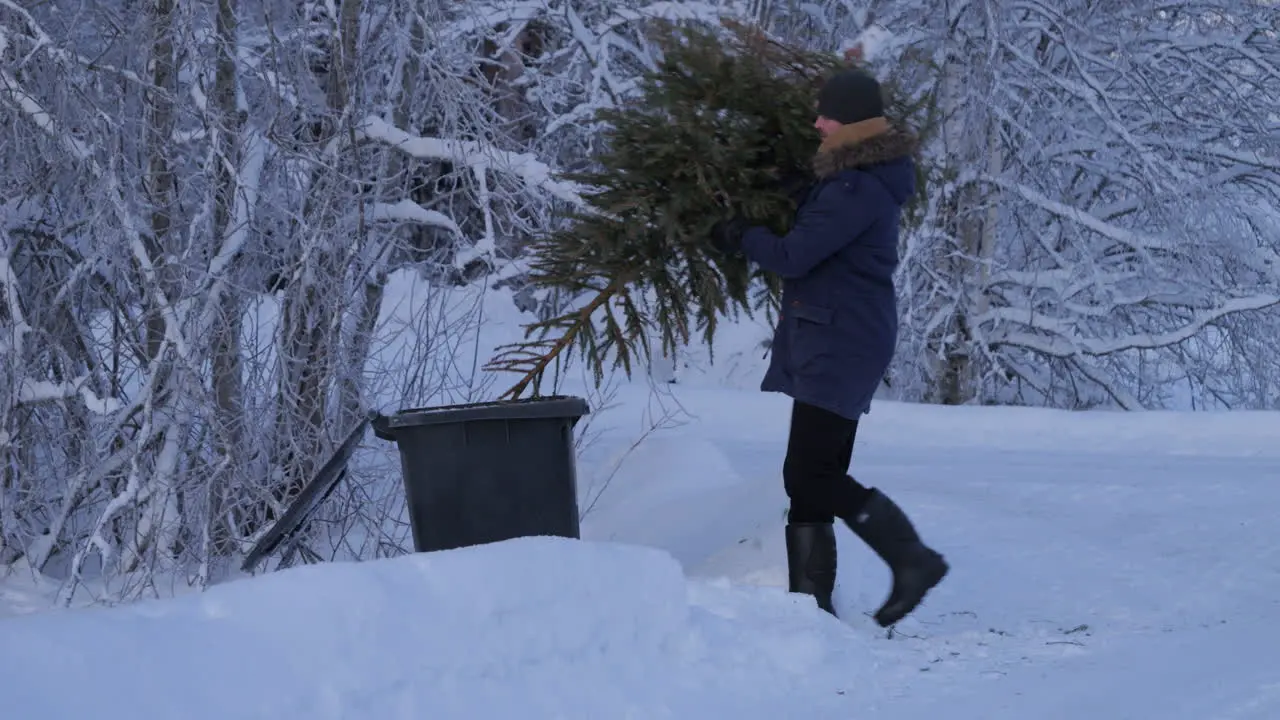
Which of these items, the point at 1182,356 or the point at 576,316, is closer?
the point at 576,316

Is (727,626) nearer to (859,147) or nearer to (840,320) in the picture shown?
(840,320)

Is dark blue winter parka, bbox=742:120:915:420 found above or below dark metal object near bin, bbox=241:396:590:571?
above

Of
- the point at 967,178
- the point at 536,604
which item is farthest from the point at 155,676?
the point at 967,178

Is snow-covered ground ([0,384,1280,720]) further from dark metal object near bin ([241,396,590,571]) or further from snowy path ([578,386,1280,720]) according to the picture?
dark metal object near bin ([241,396,590,571])

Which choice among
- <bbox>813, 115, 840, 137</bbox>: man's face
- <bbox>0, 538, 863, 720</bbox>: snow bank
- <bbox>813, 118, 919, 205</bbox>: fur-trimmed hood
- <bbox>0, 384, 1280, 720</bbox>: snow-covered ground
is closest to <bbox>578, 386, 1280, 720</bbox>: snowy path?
<bbox>0, 384, 1280, 720</bbox>: snow-covered ground

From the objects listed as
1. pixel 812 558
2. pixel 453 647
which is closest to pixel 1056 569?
pixel 812 558

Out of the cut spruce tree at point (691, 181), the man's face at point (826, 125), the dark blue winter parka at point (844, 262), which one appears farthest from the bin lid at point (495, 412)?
the man's face at point (826, 125)

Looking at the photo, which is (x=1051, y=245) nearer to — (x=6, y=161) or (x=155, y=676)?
(x=6, y=161)

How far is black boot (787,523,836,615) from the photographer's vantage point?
4.06 metres

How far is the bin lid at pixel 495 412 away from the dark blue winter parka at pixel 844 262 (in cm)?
56

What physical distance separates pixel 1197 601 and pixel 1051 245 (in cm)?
673

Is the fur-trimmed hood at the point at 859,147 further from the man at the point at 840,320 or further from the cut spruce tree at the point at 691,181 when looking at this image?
the cut spruce tree at the point at 691,181

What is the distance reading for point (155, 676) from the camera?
7.91 feet

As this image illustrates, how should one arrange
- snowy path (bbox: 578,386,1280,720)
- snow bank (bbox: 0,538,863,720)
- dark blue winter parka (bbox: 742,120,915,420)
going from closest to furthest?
snow bank (bbox: 0,538,863,720) < snowy path (bbox: 578,386,1280,720) < dark blue winter parka (bbox: 742,120,915,420)
